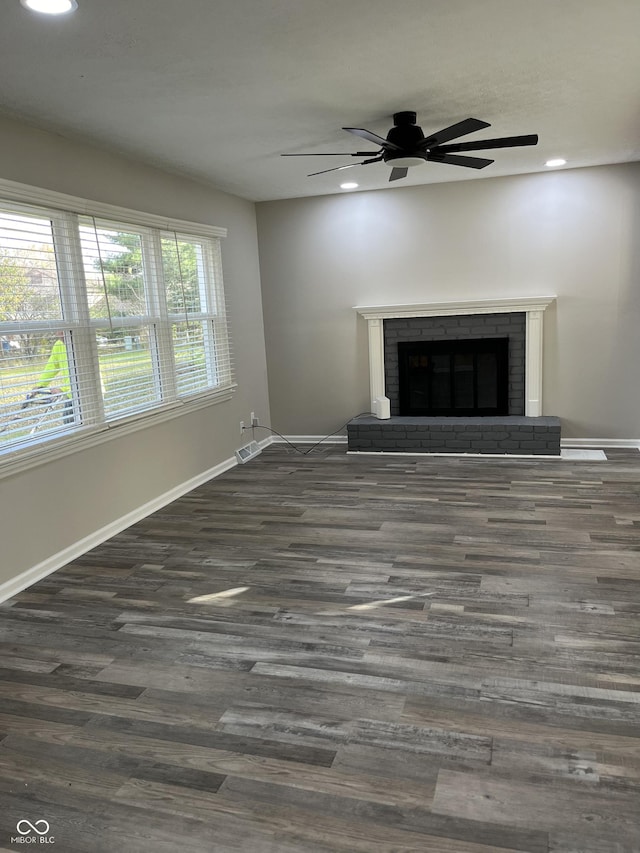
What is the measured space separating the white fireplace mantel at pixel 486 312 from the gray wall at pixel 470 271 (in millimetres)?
100

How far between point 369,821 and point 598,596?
173 centimetres

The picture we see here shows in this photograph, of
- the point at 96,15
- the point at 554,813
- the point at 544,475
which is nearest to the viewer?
the point at 554,813

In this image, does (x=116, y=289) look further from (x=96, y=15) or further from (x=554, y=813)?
(x=554, y=813)

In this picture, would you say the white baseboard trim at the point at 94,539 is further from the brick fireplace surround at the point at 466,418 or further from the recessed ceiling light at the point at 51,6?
the recessed ceiling light at the point at 51,6

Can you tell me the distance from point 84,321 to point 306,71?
1.99m

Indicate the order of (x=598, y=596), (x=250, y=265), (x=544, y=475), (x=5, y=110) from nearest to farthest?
(x=598, y=596)
(x=5, y=110)
(x=544, y=475)
(x=250, y=265)

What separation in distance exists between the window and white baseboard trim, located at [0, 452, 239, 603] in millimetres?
652

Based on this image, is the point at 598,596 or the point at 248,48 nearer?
the point at 248,48

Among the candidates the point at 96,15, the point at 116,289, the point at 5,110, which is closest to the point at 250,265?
the point at 116,289

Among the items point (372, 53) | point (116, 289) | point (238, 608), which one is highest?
point (372, 53)

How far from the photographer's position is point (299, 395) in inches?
260

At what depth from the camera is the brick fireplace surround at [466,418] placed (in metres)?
5.58

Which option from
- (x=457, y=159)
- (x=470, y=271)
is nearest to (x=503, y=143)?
(x=457, y=159)

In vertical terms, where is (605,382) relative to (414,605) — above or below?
above
